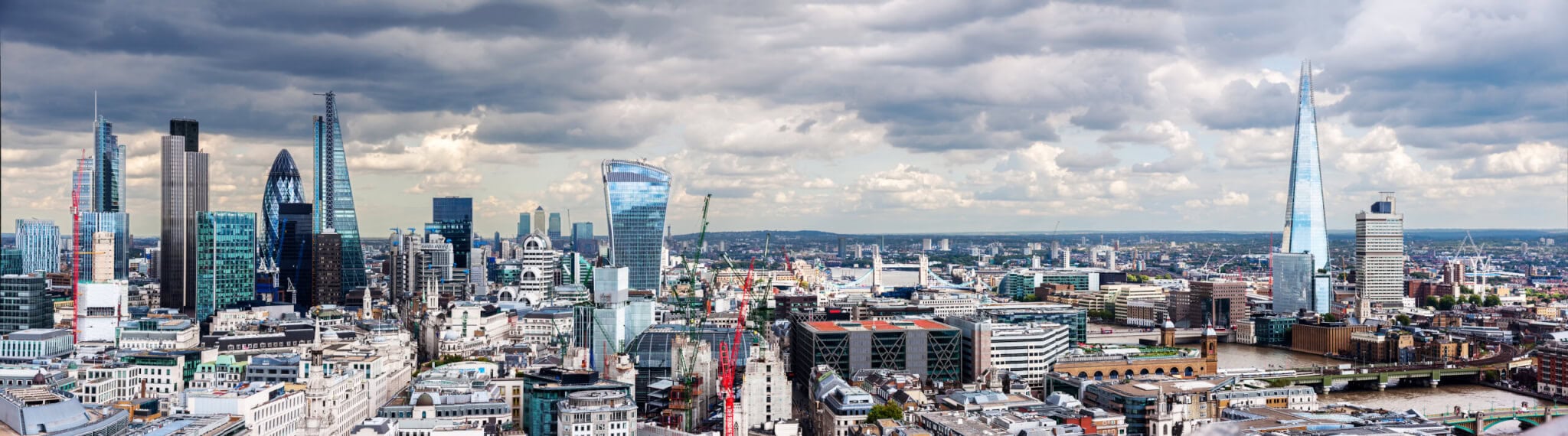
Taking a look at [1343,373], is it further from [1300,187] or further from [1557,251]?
[1557,251]

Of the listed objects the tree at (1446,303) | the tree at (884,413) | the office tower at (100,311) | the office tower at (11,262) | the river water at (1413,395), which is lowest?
the river water at (1413,395)

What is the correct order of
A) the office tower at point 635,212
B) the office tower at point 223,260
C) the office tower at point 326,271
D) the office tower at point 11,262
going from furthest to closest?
the office tower at point 326,271 < the office tower at point 11,262 < the office tower at point 635,212 < the office tower at point 223,260

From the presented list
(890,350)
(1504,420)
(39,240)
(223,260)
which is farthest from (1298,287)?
(39,240)

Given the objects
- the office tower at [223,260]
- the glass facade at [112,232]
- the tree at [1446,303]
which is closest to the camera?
the office tower at [223,260]

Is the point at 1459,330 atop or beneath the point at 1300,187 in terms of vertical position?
beneath

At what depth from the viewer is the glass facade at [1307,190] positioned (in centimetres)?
6031

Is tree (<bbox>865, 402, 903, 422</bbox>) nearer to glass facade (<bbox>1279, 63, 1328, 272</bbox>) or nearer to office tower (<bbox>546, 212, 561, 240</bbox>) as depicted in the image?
glass facade (<bbox>1279, 63, 1328, 272</bbox>)

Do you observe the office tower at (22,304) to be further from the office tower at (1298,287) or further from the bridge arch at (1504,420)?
the office tower at (1298,287)

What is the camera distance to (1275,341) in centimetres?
4562

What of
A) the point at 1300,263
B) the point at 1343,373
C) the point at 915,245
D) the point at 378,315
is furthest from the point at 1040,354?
the point at 915,245

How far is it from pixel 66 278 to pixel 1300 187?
5372 cm

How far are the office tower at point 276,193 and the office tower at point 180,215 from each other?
5059 mm

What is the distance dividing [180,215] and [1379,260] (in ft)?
166

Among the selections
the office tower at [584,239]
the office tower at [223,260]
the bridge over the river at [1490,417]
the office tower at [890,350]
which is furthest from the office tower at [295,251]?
the bridge over the river at [1490,417]
